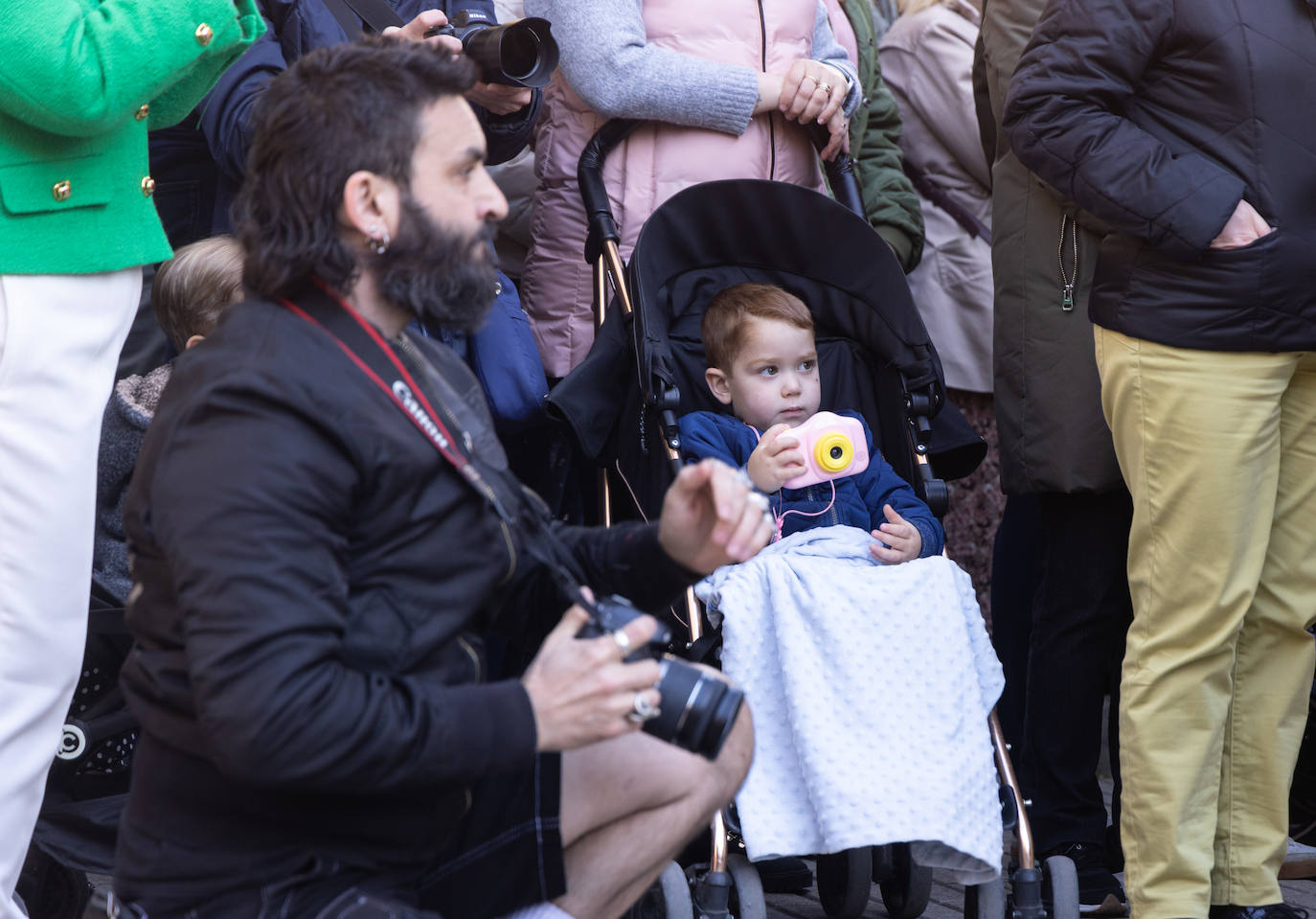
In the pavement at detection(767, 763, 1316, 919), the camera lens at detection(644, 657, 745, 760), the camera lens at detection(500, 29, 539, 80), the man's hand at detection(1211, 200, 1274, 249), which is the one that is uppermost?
the camera lens at detection(500, 29, 539, 80)

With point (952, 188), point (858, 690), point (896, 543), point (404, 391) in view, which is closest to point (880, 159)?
point (952, 188)

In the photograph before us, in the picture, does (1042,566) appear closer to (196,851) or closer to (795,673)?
(795,673)

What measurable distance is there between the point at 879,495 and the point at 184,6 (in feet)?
5.75

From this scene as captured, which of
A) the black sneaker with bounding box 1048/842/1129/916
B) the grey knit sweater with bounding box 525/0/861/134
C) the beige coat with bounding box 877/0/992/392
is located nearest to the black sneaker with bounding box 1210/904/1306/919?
the black sneaker with bounding box 1048/842/1129/916

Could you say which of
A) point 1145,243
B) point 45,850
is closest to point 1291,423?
point 1145,243

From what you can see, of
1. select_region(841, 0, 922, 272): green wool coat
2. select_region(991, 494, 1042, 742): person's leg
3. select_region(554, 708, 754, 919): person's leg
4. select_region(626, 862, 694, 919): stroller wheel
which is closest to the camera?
select_region(554, 708, 754, 919): person's leg

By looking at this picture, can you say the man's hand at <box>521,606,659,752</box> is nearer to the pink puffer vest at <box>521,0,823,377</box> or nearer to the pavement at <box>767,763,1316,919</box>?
the pavement at <box>767,763,1316,919</box>

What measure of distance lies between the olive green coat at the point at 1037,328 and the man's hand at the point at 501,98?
3.77 feet

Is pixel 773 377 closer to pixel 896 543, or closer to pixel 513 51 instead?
pixel 896 543

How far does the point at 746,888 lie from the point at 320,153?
64.6 inches

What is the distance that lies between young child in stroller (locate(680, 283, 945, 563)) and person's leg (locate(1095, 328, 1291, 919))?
0.48 metres

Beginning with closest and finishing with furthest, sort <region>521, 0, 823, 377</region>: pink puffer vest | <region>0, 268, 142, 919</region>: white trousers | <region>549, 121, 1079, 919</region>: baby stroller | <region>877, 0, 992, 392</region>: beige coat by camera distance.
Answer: <region>0, 268, 142, 919</region>: white trousers → <region>549, 121, 1079, 919</region>: baby stroller → <region>521, 0, 823, 377</region>: pink puffer vest → <region>877, 0, 992, 392</region>: beige coat

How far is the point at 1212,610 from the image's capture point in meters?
3.20

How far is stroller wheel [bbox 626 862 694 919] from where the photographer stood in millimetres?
2859
